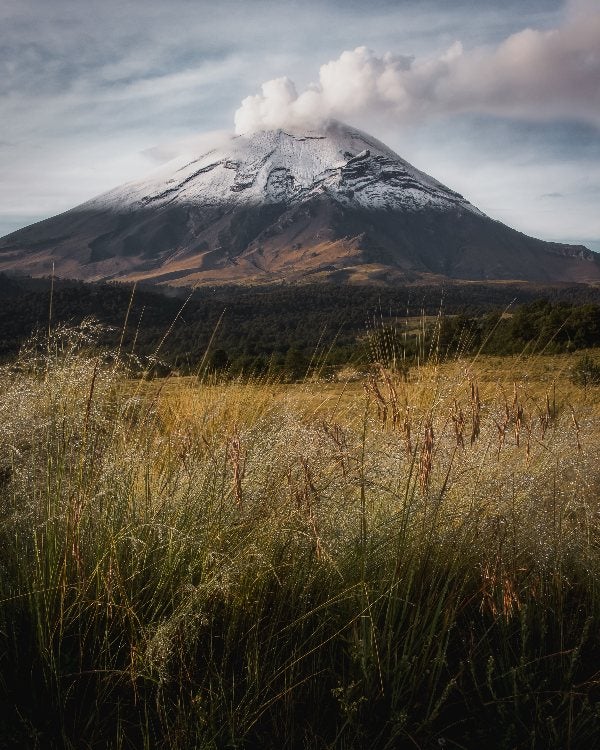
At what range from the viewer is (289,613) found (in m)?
2.18

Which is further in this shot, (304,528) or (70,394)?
(70,394)

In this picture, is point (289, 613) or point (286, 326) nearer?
point (289, 613)

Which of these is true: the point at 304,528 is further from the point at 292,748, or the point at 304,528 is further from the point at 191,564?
the point at 292,748

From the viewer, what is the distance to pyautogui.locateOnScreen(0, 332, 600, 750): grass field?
1.82 meters

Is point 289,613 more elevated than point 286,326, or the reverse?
point 286,326

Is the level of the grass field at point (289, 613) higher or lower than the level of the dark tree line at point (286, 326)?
lower

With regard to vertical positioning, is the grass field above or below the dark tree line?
below

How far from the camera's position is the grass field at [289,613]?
1.82 meters

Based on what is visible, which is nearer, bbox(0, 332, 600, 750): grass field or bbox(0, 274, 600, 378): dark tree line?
bbox(0, 332, 600, 750): grass field

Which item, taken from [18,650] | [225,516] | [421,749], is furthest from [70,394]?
[421,749]

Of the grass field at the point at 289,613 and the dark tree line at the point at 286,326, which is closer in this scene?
the grass field at the point at 289,613

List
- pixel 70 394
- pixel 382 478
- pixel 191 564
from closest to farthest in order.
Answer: pixel 191 564 → pixel 382 478 → pixel 70 394

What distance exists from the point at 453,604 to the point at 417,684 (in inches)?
14.9

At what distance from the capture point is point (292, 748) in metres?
1.80
